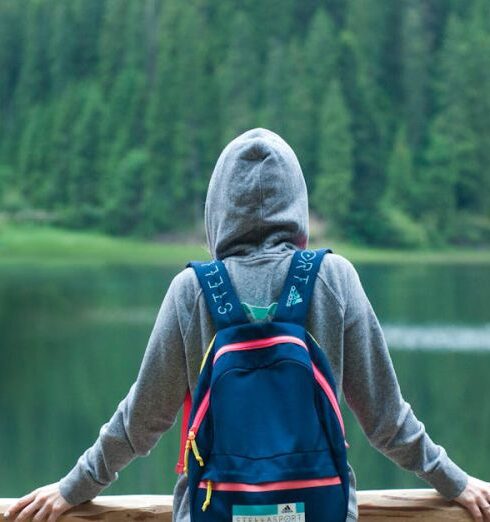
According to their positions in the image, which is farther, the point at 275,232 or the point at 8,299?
the point at 8,299

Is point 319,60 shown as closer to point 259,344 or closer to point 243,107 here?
point 243,107

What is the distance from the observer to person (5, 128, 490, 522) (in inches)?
30.1

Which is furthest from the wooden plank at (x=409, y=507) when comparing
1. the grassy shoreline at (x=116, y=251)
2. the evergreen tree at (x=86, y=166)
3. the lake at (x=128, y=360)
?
the evergreen tree at (x=86, y=166)

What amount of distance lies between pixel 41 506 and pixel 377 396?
31 centimetres

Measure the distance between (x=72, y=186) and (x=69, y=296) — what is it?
189 cm

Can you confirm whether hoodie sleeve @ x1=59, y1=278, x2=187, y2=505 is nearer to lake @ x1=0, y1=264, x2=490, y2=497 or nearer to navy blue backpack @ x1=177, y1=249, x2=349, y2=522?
navy blue backpack @ x1=177, y1=249, x2=349, y2=522

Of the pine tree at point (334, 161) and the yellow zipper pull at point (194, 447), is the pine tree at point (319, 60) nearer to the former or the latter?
the pine tree at point (334, 161)

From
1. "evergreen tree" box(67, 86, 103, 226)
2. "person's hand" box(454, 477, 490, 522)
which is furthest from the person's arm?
"evergreen tree" box(67, 86, 103, 226)

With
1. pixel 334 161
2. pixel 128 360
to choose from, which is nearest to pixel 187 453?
pixel 128 360

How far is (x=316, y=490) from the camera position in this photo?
0.73 m

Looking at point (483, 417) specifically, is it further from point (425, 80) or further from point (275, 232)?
point (275, 232)

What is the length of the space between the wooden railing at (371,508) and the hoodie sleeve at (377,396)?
46 mm

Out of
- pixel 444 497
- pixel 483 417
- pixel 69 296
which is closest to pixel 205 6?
pixel 69 296

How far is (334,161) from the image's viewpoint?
12953 millimetres
